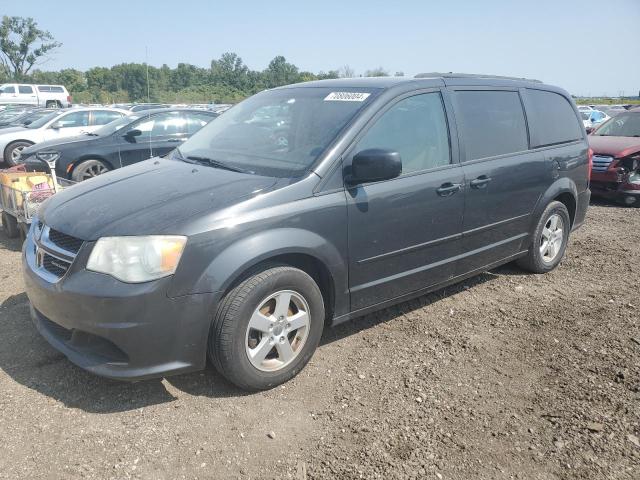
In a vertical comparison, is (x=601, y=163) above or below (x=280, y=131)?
below

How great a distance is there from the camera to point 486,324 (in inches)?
157

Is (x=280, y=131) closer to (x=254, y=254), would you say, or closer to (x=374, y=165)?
(x=374, y=165)

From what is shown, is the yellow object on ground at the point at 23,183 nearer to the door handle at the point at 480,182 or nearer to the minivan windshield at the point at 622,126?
the door handle at the point at 480,182

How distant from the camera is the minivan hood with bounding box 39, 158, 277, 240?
2.72 meters

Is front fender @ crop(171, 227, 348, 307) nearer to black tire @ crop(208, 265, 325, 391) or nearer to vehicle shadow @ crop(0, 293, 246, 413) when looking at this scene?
black tire @ crop(208, 265, 325, 391)

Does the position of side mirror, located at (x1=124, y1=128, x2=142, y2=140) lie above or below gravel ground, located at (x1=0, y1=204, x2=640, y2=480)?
above

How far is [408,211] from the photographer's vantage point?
346 centimetres

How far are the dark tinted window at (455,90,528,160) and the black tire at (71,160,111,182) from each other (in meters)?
5.60

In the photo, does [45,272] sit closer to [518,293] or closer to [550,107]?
[518,293]

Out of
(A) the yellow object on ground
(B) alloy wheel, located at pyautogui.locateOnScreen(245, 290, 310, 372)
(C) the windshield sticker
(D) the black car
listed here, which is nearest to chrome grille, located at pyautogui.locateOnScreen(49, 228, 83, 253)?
(B) alloy wheel, located at pyautogui.locateOnScreen(245, 290, 310, 372)

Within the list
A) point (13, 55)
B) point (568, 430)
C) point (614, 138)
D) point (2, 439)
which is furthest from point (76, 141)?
point (13, 55)

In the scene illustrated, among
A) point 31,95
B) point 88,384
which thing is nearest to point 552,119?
point 88,384

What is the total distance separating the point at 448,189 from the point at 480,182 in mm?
390

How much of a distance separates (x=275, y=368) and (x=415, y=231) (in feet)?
4.36
